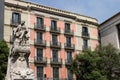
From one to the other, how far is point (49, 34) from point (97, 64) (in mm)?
10265

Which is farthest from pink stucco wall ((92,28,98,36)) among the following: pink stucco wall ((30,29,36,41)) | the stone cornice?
pink stucco wall ((30,29,36,41))

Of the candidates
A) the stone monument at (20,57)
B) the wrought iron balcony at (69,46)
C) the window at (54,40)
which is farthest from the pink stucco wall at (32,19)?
the stone monument at (20,57)

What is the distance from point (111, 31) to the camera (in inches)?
1726

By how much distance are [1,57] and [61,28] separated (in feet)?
54.0

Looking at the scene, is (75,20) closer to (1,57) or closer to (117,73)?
(117,73)

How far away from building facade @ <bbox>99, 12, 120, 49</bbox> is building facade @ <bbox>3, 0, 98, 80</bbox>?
301 centimetres

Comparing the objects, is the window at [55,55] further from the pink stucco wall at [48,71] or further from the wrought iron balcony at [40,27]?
the wrought iron balcony at [40,27]

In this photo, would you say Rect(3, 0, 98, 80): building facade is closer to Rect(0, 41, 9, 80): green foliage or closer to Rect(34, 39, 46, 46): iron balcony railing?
Rect(34, 39, 46, 46): iron balcony railing

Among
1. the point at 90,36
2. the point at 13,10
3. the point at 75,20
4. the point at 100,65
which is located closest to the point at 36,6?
the point at 13,10

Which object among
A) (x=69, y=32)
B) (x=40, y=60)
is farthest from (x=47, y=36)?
(x=69, y=32)

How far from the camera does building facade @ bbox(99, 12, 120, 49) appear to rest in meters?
42.2

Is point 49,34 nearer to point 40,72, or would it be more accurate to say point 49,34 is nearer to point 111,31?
point 40,72

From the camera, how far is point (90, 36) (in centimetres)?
4450

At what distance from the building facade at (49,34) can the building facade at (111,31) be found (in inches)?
119
